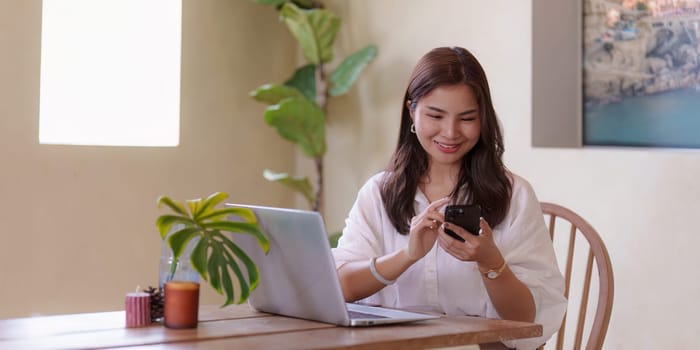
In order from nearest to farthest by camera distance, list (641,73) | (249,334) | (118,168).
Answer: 1. (249,334)
2. (641,73)
3. (118,168)

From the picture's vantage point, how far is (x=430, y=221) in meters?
1.83

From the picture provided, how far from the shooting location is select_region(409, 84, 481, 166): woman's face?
2043 mm

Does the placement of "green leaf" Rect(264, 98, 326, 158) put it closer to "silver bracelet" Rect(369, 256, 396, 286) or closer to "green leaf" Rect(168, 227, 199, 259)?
"silver bracelet" Rect(369, 256, 396, 286)

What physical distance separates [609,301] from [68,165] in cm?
192

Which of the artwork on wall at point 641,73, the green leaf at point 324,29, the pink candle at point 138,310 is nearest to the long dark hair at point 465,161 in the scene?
the pink candle at point 138,310

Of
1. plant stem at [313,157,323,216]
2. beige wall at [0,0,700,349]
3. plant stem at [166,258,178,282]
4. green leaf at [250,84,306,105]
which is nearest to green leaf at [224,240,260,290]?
plant stem at [166,258,178,282]

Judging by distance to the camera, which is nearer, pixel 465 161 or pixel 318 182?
pixel 465 161

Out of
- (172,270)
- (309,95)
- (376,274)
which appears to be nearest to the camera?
(172,270)

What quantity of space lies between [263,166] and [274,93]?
451 millimetres

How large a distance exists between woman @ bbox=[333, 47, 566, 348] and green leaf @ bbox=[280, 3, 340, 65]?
4.67 feet

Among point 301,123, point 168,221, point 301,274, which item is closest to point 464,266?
point 301,274

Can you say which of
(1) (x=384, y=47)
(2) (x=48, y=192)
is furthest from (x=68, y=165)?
(1) (x=384, y=47)

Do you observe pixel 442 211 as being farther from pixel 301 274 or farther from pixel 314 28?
pixel 314 28

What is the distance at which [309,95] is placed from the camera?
3.75 meters
